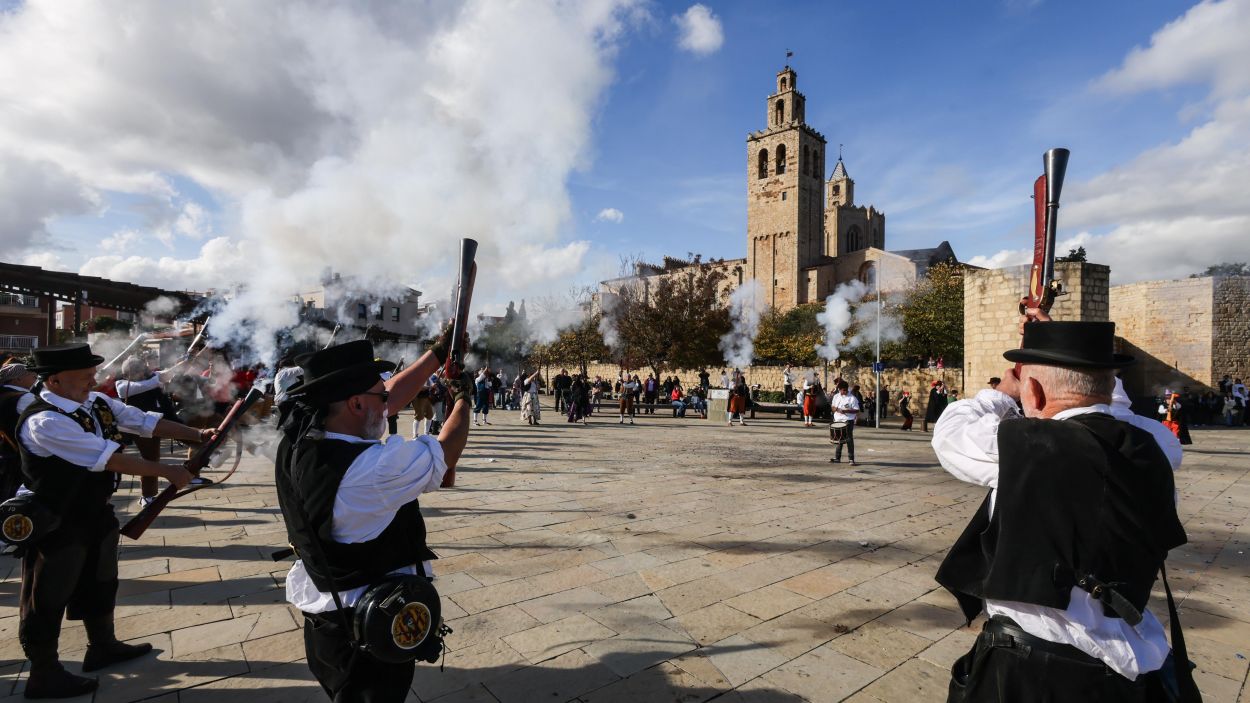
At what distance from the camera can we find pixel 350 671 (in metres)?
1.95

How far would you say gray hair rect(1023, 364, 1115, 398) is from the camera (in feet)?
5.94


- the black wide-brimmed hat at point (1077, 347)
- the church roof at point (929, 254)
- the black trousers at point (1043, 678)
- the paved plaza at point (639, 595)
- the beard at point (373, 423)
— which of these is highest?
the church roof at point (929, 254)

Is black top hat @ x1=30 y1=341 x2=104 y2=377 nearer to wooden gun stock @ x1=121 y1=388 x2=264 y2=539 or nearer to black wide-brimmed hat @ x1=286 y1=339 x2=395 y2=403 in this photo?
wooden gun stock @ x1=121 y1=388 x2=264 y2=539

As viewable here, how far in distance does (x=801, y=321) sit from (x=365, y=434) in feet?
145

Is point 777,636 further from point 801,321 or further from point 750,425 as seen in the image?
point 801,321

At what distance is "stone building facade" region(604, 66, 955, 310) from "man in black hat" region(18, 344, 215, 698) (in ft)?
188

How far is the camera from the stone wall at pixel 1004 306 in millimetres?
14266

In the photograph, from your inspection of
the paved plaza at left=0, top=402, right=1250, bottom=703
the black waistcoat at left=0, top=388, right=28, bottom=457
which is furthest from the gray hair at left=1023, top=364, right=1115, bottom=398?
the black waistcoat at left=0, top=388, right=28, bottom=457

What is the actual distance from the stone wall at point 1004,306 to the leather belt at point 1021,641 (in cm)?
1473

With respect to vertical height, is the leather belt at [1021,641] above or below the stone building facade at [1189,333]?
below

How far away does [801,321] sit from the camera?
1734 inches

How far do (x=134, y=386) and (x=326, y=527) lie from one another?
7.60 m

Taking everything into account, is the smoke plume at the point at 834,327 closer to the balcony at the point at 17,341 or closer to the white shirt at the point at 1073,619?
the white shirt at the point at 1073,619

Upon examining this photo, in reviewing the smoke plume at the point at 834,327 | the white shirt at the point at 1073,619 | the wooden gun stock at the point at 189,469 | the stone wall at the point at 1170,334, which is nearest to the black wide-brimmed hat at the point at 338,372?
the wooden gun stock at the point at 189,469
